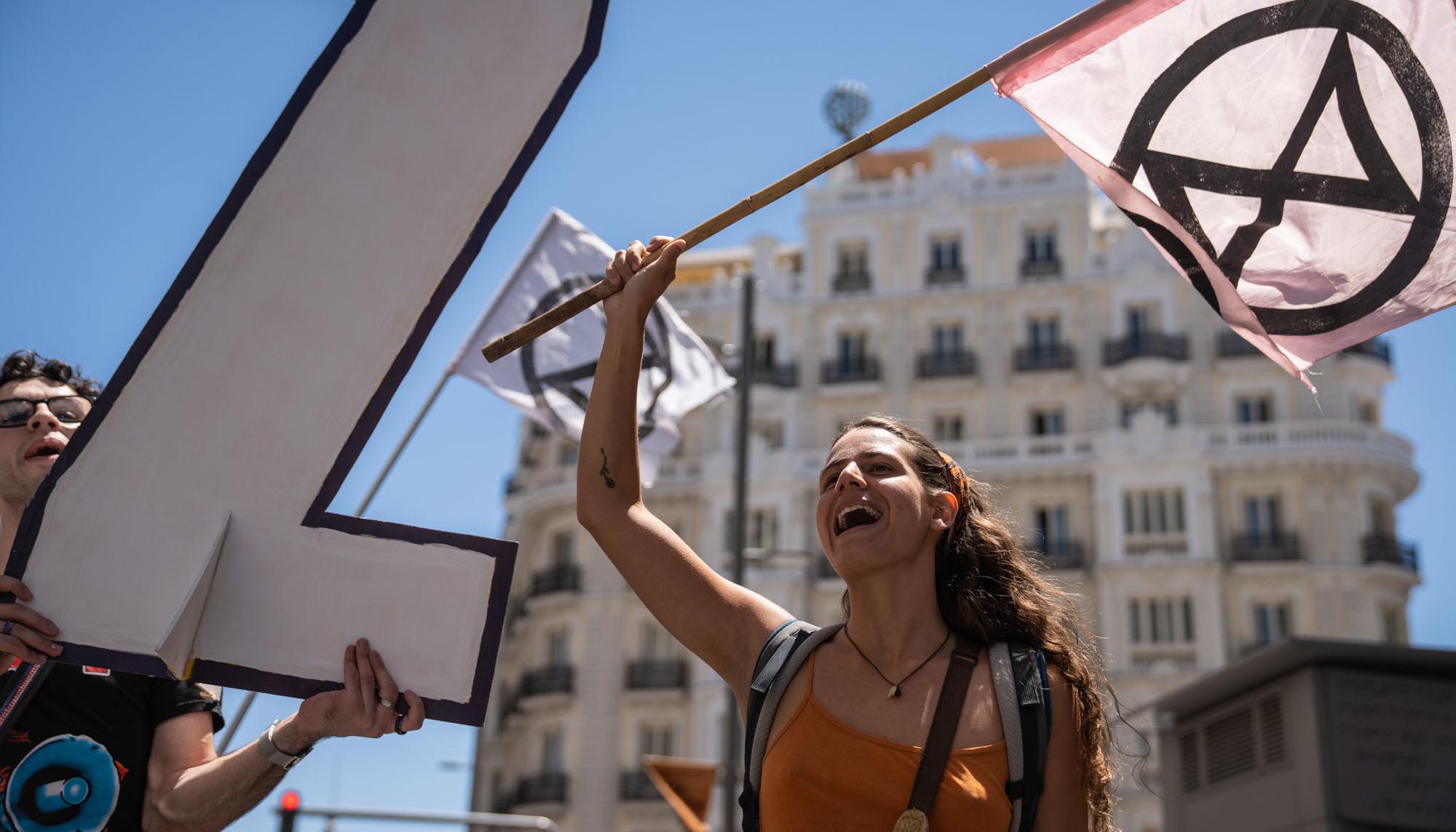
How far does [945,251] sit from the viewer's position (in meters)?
45.0

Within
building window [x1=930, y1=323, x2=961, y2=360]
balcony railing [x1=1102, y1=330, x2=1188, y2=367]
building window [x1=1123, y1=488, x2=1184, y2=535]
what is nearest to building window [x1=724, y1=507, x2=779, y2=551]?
building window [x1=930, y1=323, x2=961, y2=360]

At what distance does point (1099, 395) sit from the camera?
139 ft

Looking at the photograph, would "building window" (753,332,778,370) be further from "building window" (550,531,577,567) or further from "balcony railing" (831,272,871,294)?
"building window" (550,531,577,567)

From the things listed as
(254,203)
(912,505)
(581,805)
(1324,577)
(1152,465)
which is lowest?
(581,805)

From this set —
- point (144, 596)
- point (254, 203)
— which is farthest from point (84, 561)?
point (254, 203)

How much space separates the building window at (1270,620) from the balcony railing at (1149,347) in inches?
281

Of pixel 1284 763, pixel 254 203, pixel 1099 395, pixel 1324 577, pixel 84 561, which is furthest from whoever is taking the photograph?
pixel 1099 395

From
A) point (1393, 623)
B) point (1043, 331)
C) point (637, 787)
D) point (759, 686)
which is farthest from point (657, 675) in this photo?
point (759, 686)

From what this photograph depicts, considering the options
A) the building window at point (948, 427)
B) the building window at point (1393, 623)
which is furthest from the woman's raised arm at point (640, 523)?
the building window at point (948, 427)

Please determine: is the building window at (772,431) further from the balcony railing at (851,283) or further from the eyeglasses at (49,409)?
the eyeglasses at (49,409)

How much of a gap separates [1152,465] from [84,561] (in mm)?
39092

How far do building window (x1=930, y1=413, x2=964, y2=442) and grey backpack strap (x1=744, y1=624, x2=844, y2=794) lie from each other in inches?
1585

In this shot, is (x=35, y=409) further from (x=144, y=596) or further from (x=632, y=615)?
(x=632, y=615)

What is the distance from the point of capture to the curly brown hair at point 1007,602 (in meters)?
3.17
